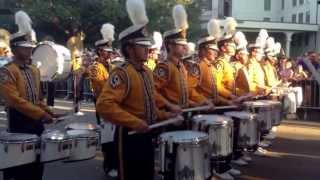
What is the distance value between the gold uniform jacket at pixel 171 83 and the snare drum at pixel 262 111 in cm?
217

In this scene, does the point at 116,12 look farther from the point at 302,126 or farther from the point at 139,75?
the point at 139,75

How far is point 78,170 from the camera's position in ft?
25.9

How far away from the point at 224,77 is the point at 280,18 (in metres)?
50.6

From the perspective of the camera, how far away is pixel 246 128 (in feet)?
24.1

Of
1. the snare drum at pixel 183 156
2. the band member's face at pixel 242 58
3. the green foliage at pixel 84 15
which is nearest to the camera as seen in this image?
the snare drum at pixel 183 156

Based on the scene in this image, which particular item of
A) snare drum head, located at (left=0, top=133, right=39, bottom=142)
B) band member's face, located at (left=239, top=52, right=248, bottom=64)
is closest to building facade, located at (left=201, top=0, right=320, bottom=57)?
band member's face, located at (left=239, top=52, right=248, bottom=64)

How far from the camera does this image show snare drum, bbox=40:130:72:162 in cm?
506

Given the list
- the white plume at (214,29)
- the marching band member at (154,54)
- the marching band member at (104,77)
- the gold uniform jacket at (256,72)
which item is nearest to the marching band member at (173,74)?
the marching band member at (104,77)

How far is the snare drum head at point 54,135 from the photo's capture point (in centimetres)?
509

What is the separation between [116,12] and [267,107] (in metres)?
20.2

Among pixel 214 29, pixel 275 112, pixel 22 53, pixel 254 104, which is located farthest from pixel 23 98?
pixel 275 112

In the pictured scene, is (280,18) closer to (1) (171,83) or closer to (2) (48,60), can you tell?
(2) (48,60)

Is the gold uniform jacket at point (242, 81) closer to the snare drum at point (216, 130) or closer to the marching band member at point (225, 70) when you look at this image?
the marching band member at point (225, 70)

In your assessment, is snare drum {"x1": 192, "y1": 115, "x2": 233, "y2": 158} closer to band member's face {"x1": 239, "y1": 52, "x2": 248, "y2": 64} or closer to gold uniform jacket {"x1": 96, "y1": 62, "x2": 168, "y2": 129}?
gold uniform jacket {"x1": 96, "y1": 62, "x2": 168, "y2": 129}
